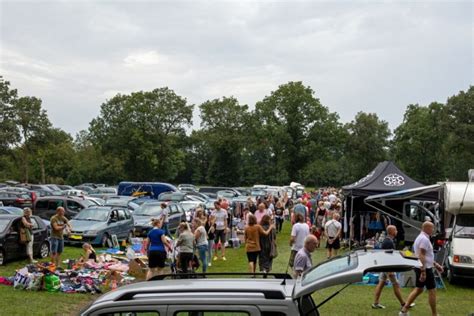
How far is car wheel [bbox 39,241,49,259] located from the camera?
17141mm

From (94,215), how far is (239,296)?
59.2ft

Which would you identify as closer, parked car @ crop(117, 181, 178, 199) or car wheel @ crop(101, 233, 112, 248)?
car wheel @ crop(101, 233, 112, 248)

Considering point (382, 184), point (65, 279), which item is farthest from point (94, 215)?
point (382, 184)

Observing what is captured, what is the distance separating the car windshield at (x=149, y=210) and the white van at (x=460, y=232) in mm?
13531

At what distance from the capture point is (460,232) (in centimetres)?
1430

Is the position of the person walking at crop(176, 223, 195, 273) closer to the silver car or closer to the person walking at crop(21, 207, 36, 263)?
the person walking at crop(21, 207, 36, 263)

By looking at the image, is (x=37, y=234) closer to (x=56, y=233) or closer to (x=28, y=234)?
(x=28, y=234)

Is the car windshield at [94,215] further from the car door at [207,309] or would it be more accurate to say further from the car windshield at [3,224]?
the car door at [207,309]

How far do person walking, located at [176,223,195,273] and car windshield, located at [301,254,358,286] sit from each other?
8.79 m

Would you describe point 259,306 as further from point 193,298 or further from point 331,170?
point 331,170

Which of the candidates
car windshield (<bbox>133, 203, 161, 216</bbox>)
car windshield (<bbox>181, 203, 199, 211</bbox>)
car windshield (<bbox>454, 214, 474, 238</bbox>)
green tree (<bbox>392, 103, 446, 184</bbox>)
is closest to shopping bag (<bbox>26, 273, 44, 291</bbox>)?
car windshield (<bbox>454, 214, 474, 238</bbox>)

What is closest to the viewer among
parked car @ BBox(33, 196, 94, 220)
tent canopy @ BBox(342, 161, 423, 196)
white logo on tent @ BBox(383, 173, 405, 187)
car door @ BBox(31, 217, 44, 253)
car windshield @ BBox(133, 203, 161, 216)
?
car door @ BBox(31, 217, 44, 253)

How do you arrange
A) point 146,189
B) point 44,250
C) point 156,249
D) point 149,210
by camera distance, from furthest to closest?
point 146,189 → point 149,210 → point 44,250 → point 156,249

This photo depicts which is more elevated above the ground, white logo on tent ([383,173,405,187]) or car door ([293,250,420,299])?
car door ([293,250,420,299])
